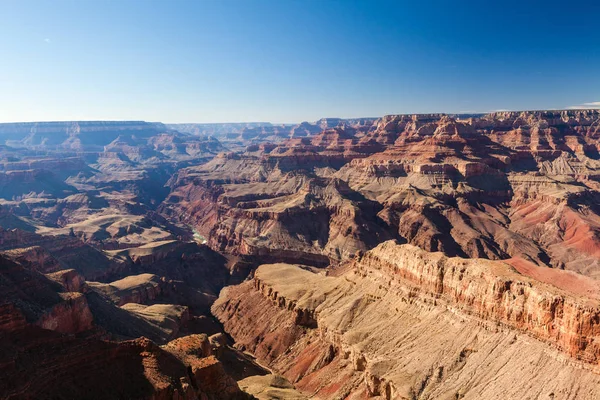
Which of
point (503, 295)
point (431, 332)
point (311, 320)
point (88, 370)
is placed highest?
point (88, 370)

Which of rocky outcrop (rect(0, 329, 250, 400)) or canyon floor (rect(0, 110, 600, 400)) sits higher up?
rocky outcrop (rect(0, 329, 250, 400))

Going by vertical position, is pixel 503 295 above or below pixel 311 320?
above

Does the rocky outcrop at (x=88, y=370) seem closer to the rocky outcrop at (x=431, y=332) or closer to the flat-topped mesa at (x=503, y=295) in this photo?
the rocky outcrop at (x=431, y=332)

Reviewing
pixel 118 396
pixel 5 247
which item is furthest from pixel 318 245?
pixel 118 396

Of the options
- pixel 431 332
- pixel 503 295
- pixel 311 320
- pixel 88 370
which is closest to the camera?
pixel 88 370

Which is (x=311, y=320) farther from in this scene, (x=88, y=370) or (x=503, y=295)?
(x=88, y=370)

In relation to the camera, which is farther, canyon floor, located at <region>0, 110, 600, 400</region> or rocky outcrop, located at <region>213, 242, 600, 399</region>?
rocky outcrop, located at <region>213, 242, 600, 399</region>

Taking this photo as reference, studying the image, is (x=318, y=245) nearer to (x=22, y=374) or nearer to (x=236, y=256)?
(x=236, y=256)

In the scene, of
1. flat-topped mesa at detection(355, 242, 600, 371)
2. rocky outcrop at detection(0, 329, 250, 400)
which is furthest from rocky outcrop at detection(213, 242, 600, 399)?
rocky outcrop at detection(0, 329, 250, 400)

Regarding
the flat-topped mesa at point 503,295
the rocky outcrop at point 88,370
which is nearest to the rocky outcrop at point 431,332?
the flat-topped mesa at point 503,295

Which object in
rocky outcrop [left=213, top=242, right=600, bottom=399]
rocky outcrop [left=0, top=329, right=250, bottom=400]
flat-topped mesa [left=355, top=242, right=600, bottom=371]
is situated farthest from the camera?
rocky outcrop [left=213, top=242, right=600, bottom=399]

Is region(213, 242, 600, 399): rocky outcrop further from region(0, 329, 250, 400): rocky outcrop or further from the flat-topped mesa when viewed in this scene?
region(0, 329, 250, 400): rocky outcrop

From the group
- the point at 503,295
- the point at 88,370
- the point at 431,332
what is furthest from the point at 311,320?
the point at 88,370

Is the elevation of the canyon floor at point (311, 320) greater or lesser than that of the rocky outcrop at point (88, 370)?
lesser
